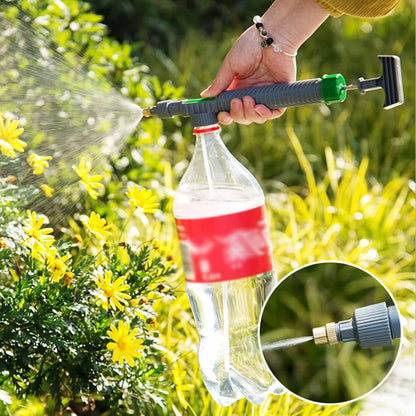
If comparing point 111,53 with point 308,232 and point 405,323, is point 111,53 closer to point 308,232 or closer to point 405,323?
point 308,232

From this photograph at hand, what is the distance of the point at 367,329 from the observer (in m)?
1.93

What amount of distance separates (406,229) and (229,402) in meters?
2.34

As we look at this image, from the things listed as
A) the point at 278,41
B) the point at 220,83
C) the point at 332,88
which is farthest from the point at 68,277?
the point at 278,41

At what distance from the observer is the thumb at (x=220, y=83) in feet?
7.37

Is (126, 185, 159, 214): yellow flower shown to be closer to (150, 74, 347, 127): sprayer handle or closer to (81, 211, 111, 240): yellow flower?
(81, 211, 111, 240): yellow flower

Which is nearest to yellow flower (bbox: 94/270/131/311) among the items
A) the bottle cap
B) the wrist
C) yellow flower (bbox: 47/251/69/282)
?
yellow flower (bbox: 47/251/69/282)

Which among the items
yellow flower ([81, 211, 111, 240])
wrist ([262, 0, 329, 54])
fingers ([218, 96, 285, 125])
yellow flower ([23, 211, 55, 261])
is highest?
wrist ([262, 0, 329, 54])

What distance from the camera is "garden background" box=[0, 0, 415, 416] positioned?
6.84 ft

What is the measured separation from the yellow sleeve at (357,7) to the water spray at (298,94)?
1.38 feet

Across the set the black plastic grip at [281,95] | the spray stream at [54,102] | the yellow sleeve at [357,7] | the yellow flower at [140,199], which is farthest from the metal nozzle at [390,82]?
the spray stream at [54,102]

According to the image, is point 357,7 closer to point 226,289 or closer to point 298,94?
point 298,94

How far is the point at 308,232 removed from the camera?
386cm

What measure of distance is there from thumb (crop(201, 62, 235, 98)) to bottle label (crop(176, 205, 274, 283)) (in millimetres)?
490


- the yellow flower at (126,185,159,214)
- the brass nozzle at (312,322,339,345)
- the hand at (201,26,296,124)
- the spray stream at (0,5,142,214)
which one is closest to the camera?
the brass nozzle at (312,322,339,345)
